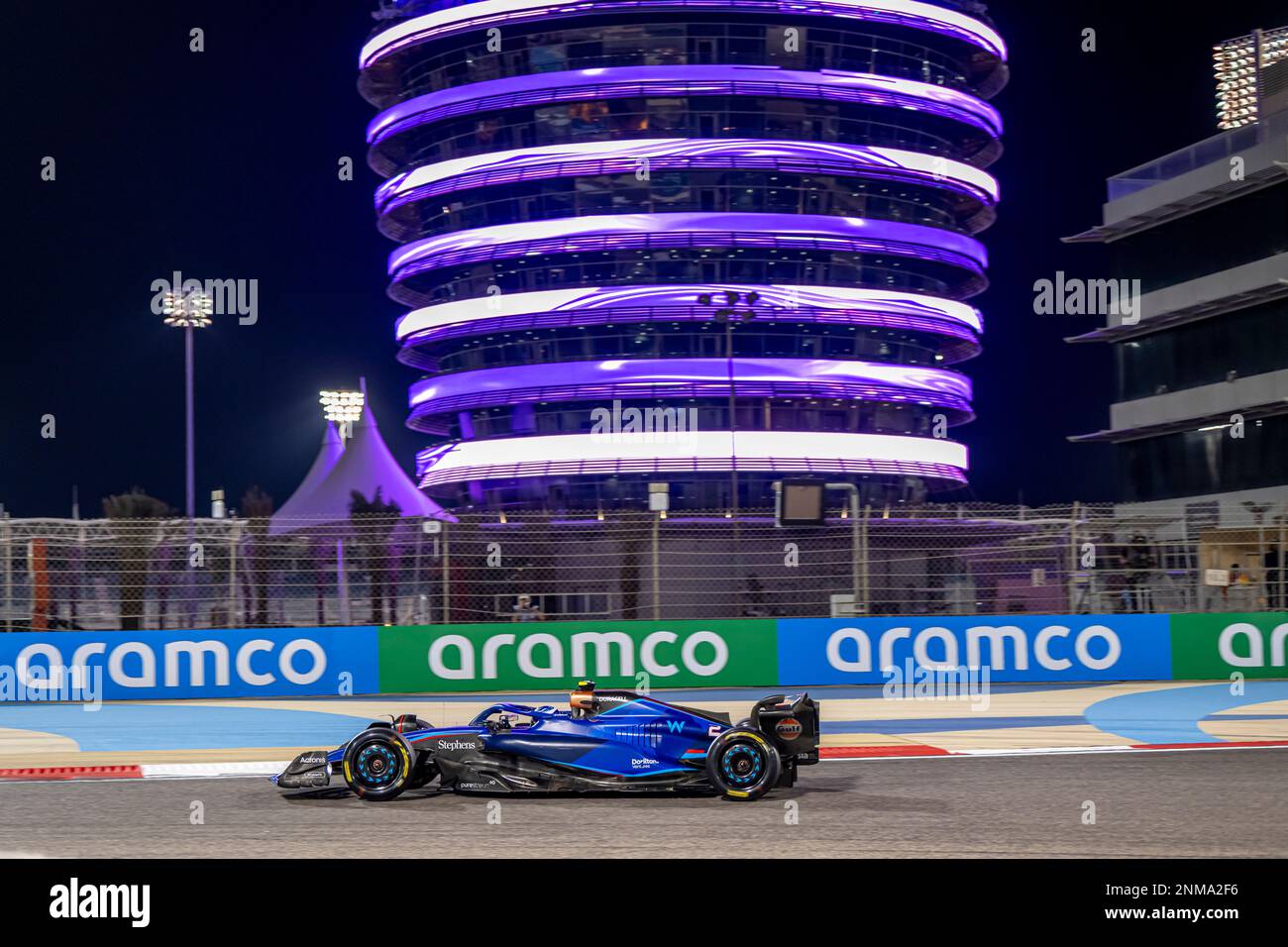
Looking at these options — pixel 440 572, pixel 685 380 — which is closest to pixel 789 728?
pixel 440 572

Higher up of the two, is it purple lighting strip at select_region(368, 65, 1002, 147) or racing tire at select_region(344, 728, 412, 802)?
purple lighting strip at select_region(368, 65, 1002, 147)

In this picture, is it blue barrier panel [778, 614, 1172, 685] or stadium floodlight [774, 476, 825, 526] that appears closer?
stadium floodlight [774, 476, 825, 526]

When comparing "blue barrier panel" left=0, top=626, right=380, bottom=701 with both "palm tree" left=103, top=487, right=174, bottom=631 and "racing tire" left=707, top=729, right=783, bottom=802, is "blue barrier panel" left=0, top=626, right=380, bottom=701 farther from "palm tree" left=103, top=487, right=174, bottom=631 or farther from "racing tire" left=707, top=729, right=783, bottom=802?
"racing tire" left=707, top=729, right=783, bottom=802

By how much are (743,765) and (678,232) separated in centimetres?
5252

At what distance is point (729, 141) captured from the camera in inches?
2416

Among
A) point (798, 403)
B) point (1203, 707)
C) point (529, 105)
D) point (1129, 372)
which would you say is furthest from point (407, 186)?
point (1203, 707)

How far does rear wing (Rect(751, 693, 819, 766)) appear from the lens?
34.1 feet

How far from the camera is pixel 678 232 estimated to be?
61500 mm

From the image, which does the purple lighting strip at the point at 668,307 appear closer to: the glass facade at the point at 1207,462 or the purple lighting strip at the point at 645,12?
the purple lighting strip at the point at 645,12

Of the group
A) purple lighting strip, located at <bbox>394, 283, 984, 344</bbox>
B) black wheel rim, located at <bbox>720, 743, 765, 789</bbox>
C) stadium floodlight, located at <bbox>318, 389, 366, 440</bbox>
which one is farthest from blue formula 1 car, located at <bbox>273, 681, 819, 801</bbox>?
stadium floodlight, located at <bbox>318, 389, 366, 440</bbox>

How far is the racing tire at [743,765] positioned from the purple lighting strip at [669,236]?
52.0 m

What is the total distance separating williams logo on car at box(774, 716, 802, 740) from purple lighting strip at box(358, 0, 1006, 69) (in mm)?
55122

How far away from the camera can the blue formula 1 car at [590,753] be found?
34.0 ft

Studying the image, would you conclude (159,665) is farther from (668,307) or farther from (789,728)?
(668,307)
